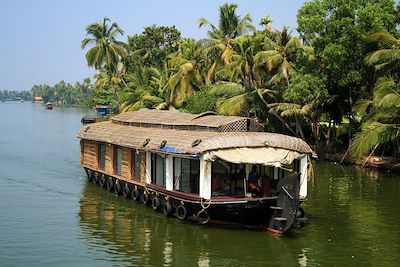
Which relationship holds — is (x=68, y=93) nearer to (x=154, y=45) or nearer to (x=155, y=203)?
(x=154, y=45)

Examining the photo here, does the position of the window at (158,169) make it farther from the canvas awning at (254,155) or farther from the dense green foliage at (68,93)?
the dense green foliage at (68,93)

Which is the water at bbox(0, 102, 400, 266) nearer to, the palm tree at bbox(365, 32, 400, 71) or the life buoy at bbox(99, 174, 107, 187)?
the life buoy at bbox(99, 174, 107, 187)

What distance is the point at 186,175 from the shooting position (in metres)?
13.3

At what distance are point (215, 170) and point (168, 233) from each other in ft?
6.12

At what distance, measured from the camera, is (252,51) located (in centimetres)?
2711

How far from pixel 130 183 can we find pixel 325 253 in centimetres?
644

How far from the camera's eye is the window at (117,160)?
54.7 feet

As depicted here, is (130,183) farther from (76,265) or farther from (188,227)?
(76,265)

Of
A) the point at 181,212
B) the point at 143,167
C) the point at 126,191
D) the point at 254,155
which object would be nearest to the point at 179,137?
the point at 181,212

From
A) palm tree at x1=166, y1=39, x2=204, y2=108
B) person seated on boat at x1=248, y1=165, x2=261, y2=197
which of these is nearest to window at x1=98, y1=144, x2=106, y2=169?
person seated on boat at x1=248, y1=165, x2=261, y2=197

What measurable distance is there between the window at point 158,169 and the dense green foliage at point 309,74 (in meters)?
8.65

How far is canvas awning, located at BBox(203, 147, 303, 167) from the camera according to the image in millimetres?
11914

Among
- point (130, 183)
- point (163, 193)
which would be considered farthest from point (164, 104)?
point (163, 193)

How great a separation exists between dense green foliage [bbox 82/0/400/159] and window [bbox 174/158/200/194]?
8.97 meters
